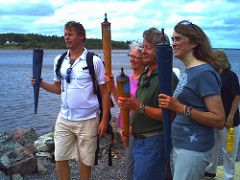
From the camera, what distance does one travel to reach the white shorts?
5375mm

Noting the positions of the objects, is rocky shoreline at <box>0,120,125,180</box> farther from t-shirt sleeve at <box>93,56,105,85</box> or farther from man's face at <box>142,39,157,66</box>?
man's face at <box>142,39,157,66</box>

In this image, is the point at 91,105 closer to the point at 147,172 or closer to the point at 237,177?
the point at 147,172

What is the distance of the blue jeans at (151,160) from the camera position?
13.4 ft

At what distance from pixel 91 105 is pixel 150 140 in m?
1.41

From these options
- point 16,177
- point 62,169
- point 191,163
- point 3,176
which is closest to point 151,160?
point 191,163

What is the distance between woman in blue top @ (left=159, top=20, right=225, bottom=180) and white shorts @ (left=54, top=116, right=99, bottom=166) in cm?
194

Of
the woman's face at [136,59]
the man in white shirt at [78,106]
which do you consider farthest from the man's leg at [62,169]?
the woman's face at [136,59]

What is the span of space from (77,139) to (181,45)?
2448 millimetres

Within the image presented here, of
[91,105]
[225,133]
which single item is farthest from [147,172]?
[225,133]

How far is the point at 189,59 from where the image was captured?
3.63 meters

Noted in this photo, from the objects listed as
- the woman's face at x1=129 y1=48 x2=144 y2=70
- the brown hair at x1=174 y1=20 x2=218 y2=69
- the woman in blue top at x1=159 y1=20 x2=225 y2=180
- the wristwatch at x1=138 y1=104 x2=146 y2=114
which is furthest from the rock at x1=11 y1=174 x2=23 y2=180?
the brown hair at x1=174 y1=20 x2=218 y2=69

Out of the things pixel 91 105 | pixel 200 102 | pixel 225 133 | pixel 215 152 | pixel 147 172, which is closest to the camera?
pixel 200 102

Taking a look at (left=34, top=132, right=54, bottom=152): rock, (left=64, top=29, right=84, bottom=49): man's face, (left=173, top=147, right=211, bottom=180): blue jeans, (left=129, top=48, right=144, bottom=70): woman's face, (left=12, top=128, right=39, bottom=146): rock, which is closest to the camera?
(left=173, top=147, right=211, bottom=180): blue jeans

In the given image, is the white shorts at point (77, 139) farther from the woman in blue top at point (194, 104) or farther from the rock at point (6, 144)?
the rock at point (6, 144)
